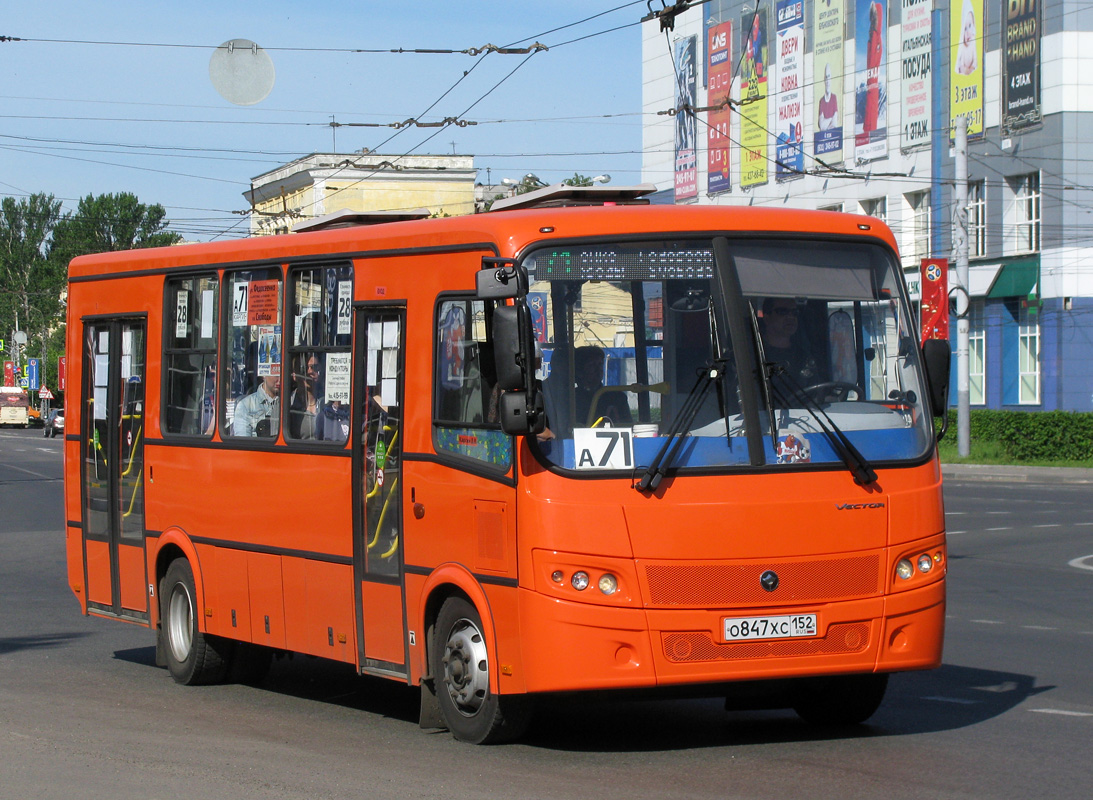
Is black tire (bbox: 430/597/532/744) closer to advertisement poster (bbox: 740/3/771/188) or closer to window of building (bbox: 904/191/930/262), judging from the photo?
window of building (bbox: 904/191/930/262)

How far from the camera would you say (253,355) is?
1010 cm

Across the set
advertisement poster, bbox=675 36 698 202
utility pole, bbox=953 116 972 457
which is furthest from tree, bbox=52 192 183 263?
utility pole, bbox=953 116 972 457

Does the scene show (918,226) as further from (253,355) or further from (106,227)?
(106,227)

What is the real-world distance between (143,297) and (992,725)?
646 centimetres

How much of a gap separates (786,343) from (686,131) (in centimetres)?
5606

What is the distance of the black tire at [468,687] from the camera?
775 cm

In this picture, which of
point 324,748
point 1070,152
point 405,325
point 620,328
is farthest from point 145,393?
point 1070,152

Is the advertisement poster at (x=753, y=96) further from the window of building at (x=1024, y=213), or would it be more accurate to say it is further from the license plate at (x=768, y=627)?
the license plate at (x=768, y=627)

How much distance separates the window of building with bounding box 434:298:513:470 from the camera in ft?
25.6

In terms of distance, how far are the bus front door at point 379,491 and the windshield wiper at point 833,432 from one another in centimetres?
209

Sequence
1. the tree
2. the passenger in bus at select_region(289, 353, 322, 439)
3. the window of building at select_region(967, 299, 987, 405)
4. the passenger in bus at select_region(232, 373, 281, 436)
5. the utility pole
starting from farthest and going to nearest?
the tree, the window of building at select_region(967, 299, 987, 405), the utility pole, the passenger in bus at select_region(232, 373, 281, 436), the passenger in bus at select_region(289, 353, 322, 439)

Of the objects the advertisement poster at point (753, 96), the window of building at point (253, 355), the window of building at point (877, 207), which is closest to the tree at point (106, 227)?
the advertisement poster at point (753, 96)

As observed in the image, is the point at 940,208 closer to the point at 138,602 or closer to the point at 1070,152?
the point at 1070,152

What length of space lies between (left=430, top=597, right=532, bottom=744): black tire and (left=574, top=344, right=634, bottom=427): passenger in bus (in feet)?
3.83
